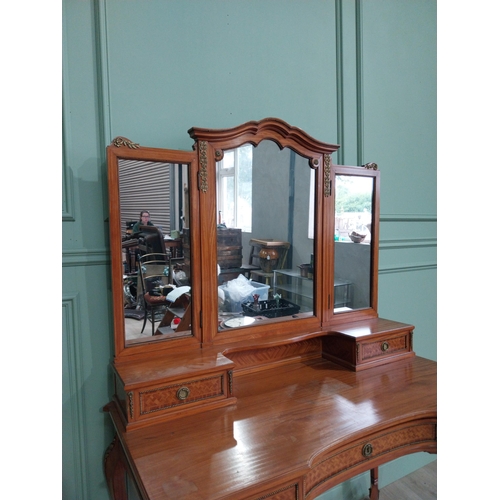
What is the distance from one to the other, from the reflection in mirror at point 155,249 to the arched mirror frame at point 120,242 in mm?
14

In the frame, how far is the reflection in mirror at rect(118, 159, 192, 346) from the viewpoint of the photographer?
121cm

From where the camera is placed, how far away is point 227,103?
5.08 ft

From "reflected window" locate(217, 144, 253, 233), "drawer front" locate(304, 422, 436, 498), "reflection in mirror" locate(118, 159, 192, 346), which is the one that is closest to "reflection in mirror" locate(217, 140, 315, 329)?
"reflected window" locate(217, 144, 253, 233)

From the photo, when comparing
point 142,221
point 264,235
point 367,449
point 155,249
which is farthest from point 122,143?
point 367,449

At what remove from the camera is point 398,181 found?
2.13 m

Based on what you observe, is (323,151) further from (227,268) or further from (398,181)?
(398,181)

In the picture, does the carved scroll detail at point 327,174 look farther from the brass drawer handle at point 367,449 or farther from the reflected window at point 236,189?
the brass drawer handle at point 367,449

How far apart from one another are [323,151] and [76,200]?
3.17ft

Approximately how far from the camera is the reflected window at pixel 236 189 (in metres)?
1.35

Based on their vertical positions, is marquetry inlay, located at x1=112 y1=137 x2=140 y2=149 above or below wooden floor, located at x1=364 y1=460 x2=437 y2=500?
above

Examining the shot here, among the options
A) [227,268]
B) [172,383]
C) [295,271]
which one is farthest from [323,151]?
[172,383]

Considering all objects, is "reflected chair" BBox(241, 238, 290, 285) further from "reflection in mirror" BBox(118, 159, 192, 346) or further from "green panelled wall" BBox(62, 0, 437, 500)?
"green panelled wall" BBox(62, 0, 437, 500)

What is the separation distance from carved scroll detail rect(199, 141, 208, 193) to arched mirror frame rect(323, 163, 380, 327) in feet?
1.82

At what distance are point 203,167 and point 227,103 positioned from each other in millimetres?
407
